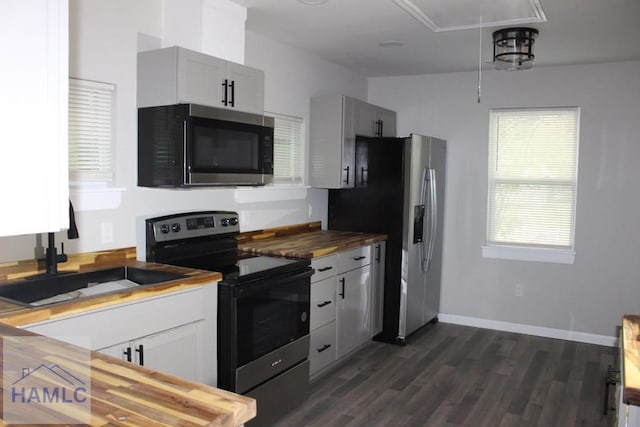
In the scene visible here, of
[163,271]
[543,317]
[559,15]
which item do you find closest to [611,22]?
[559,15]

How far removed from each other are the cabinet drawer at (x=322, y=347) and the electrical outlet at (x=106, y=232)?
1514 millimetres

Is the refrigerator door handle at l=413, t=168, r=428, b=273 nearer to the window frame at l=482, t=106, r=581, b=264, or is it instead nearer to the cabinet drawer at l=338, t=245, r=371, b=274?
the cabinet drawer at l=338, t=245, r=371, b=274

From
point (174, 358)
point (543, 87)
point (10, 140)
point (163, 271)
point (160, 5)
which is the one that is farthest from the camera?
point (543, 87)

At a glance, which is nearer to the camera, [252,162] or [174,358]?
[174,358]

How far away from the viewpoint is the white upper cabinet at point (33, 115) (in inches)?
51.2

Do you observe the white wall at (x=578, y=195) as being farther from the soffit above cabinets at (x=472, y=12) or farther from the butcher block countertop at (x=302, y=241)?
the soffit above cabinets at (x=472, y=12)

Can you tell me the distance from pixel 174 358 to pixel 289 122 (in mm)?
2503

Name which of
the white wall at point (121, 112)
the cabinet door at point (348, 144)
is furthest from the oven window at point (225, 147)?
the cabinet door at point (348, 144)

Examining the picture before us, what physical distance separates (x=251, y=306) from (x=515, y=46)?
252 centimetres

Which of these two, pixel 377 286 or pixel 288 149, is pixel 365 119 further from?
pixel 377 286

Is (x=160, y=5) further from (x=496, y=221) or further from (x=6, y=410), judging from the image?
(x=496, y=221)

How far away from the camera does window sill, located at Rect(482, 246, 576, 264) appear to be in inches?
198

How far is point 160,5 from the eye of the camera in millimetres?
3113

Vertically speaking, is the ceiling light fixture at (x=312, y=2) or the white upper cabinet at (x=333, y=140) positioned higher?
the ceiling light fixture at (x=312, y=2)
